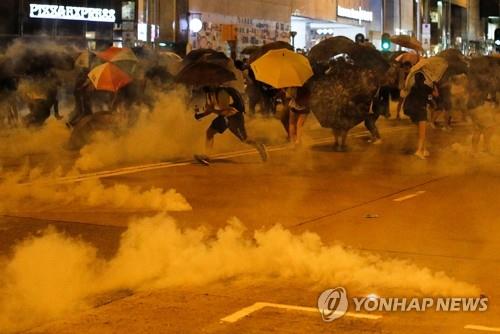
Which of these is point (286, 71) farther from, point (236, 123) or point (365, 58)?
point (365, 58)

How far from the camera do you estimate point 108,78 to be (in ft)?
53.2

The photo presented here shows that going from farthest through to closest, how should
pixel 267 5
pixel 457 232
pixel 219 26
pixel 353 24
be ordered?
pixel 353 24, pixel 267 5, pixel 219 26, pixel 457 232

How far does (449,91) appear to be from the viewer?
1867 centimetres

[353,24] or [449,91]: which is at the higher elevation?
[353,24]

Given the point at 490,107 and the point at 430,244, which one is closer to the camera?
the point at 430,244

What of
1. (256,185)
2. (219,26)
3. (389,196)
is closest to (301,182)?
(256,185)

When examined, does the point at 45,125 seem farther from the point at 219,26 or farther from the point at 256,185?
the point at 219,26

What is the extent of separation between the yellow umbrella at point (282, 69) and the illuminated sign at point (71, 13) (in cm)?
1646

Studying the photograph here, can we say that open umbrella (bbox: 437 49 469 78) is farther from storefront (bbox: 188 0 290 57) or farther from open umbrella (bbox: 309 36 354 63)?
storefront (bbox: 188 0 290 57)

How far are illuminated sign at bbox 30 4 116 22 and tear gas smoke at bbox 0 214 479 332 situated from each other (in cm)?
2293

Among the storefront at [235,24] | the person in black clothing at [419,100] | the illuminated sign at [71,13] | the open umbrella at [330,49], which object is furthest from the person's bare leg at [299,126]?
the illuminated sign at [71,13]

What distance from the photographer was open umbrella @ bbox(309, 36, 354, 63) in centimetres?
1659

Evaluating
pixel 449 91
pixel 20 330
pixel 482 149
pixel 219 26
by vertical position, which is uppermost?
pixel 219 26

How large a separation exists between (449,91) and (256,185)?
307 inches
